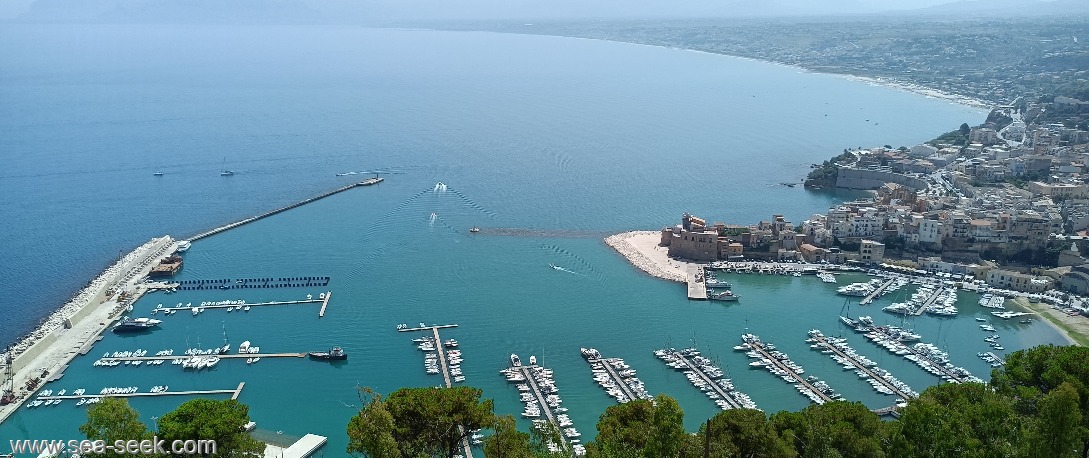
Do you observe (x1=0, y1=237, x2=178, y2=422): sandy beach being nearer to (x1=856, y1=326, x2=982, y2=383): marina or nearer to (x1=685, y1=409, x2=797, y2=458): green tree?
(x1=685, y1=409, x2=797, y2=458): green tree

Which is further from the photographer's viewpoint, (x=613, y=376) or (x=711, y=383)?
(x=613, y=376)

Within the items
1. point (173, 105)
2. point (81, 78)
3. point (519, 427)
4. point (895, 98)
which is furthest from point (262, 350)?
point (81, 78)

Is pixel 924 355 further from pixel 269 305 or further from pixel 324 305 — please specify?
pixel 269 305

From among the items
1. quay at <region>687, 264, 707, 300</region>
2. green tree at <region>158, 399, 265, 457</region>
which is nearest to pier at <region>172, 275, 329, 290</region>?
quay at <region>687, 264, 707, 300</region>

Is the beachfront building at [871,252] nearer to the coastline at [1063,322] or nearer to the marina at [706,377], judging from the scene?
the coastline at [1063,322]

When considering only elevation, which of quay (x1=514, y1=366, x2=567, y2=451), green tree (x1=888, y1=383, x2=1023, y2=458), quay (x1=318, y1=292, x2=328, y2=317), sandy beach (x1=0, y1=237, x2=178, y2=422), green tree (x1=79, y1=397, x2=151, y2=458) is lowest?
quay (x1=514, y1=366, x2=567, y2=451)

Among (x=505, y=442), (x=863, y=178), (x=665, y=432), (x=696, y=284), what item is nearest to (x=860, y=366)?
(x=696, y=284)
